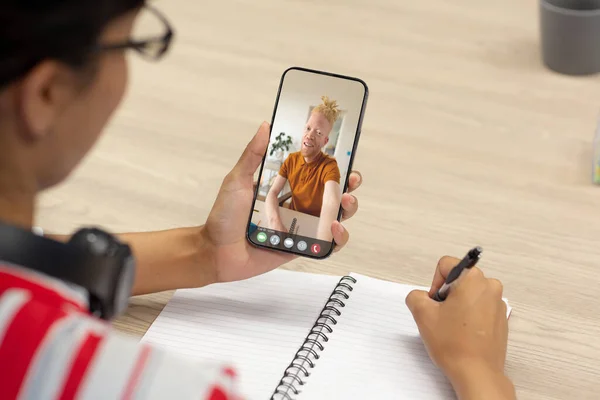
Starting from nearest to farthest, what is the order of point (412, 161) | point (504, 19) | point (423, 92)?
point (412, 161), point (423, 92), point (504, 19)

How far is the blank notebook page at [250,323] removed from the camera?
731 mm

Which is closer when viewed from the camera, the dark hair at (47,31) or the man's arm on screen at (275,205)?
the dark hair at (47,31)

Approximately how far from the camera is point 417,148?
1.04 metres

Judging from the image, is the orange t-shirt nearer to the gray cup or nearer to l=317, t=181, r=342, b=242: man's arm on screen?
l=317, t=181, r=342, b=242: man's arm on screen

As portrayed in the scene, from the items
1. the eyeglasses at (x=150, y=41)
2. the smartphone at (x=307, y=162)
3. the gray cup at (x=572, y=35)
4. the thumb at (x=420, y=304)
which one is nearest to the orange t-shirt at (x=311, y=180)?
the smartphone at (x=307, y=162)

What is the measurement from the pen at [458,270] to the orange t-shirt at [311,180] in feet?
0.46

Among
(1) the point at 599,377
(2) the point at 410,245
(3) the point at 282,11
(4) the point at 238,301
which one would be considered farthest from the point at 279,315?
(3) the point at 282,11

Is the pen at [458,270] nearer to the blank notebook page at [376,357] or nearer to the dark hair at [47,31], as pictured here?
the blank notebook page at [376,357]

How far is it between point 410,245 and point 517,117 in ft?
0.99

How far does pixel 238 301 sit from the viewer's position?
0.81 metres

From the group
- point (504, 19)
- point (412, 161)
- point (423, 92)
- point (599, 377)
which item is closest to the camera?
point (599, 377)

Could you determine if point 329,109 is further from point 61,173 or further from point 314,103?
point 61,173

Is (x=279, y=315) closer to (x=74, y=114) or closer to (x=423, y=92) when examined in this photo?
(x=74, y=114)

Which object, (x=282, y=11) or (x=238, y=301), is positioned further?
(x=282, y=11)
